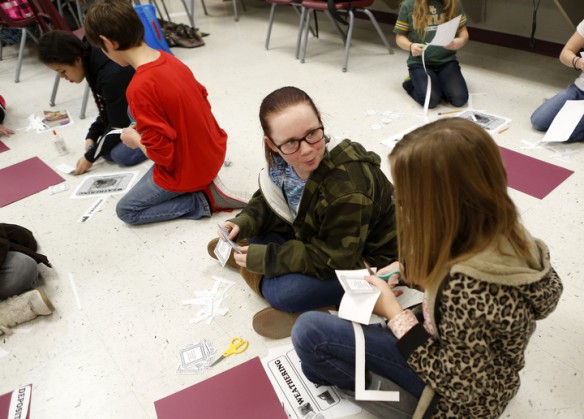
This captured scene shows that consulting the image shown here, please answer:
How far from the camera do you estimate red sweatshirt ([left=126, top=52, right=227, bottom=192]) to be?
Answer: 174 centimetres

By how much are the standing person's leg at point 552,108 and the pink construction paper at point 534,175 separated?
1.07 ft

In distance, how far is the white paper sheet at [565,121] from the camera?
220cm

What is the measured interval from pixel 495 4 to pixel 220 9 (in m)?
3.72

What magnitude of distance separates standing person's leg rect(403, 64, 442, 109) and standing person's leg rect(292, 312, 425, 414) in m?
2.10

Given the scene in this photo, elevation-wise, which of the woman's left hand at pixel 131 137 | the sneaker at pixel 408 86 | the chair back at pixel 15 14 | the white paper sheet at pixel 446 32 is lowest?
the sneaker at pixel 408 86

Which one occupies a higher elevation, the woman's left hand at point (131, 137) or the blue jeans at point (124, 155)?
the woman's left hand at point (131, 137)

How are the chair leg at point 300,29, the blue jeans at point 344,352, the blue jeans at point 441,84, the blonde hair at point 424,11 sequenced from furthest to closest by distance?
the chair leg at point 300,29
the blue jeans at point 441,84
the blonde hair at point 424,11
the blue jeans at point 344,352

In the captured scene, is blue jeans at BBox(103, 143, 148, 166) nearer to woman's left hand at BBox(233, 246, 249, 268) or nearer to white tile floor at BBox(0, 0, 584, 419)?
white tile floor at BBox(0, 0, 584, 419)

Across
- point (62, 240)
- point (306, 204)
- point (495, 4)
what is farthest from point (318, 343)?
point (495, 4)

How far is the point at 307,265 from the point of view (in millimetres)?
1373

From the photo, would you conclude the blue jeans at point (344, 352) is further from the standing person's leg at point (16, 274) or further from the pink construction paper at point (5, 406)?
the standing person's leg at point (16, 274)

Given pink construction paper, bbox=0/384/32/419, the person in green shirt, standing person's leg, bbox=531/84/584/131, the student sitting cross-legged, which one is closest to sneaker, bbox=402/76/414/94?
the person in green shirt

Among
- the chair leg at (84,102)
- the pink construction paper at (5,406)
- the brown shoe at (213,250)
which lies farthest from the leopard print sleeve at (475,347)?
the chair leg at (84,102)

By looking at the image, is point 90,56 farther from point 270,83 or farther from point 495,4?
point 495,4
